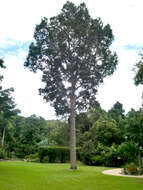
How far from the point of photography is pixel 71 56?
17438 mm

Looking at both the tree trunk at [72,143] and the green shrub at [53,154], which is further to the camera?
the green shrub at [53,154]

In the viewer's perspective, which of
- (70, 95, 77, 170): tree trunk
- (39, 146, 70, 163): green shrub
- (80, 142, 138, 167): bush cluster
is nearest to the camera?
(70, 95, 77, 170): tree trunk

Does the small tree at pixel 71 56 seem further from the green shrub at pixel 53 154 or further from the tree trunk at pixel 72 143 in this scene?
the green shrub at pixel 53 154

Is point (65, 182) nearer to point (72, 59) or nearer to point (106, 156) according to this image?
point (72, 59)

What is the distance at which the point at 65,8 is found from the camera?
57.4 ft

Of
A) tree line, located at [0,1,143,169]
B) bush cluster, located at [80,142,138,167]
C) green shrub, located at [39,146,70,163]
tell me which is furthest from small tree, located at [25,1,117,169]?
green shrub, located at [39,146,70,163]

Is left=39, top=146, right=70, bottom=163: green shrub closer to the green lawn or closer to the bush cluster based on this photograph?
the bush cluster

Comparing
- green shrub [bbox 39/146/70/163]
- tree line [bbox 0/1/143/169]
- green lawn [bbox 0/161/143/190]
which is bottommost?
green shrub [bbox 39/146/70/163]

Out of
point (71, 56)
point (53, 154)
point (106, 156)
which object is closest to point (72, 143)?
point (106, 156)

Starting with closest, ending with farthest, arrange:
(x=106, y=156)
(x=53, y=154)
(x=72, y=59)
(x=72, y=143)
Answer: (x=72, y=143)
(x=72, y=59)
(x=106, y=156)
(x=53, y=154)

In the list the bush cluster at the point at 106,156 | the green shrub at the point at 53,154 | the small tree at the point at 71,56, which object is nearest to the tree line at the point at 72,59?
the small tree at the point at 71,56

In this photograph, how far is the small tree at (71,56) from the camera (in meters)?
17.2

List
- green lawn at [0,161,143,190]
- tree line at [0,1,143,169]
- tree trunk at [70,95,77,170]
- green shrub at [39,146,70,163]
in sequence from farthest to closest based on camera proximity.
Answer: green shrub at [39,146,70,163]
tree line at [0,1,143,169]
tree trunk at [70,95,77,170]
green lawn at [0,161,143,190]

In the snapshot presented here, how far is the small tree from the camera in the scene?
17.2 metres
